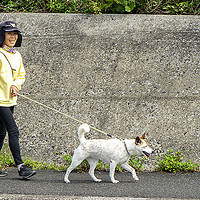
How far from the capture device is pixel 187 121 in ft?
17.6

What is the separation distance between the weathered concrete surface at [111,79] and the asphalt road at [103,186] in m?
0.53

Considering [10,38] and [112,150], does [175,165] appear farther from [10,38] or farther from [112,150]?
[10,38]

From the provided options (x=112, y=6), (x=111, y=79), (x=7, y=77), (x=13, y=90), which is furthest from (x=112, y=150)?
(x=112, y=6)

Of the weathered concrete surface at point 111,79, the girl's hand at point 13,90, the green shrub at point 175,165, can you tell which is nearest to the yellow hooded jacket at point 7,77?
the girl's hand at point 13,90

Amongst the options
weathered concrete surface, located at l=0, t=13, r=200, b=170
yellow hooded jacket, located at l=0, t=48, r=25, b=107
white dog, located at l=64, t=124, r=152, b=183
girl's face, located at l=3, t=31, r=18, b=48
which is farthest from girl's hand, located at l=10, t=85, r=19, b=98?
weathered concrete surface, located at l=0, t=13, r=200, b=170

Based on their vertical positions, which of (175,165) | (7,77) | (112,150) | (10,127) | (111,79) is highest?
(7,77)

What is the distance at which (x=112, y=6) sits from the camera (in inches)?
288

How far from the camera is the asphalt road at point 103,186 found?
3.62m

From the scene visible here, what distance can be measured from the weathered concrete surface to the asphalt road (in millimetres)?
533

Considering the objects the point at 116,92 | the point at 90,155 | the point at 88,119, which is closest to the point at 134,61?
the point at 116,92

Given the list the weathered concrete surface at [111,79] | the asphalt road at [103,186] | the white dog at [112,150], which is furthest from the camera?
the weathered concrete surface at [111,79]

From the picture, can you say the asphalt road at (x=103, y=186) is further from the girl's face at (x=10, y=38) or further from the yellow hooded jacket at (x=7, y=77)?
the girl's face at (x=10, y=38)

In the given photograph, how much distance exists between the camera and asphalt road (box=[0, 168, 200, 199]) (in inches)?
143

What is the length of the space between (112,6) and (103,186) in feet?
15.0
